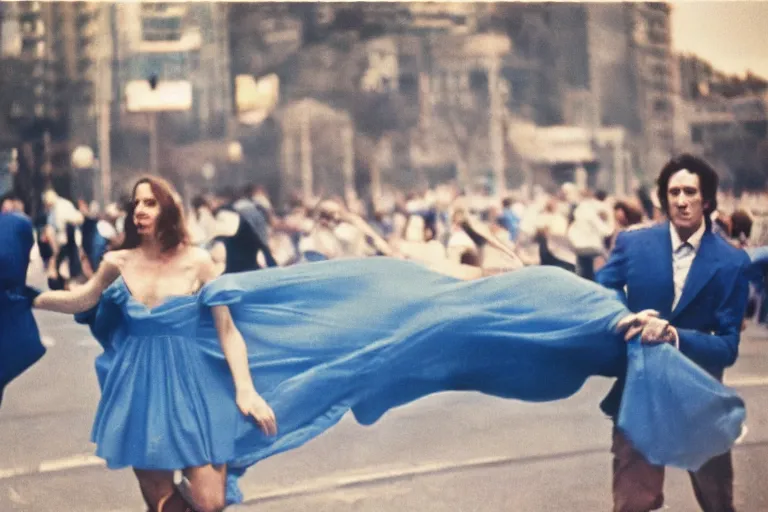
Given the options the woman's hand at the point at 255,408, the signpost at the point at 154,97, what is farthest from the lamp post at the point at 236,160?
the woman's hand at the point at 255,408

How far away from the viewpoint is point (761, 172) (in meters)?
3.54

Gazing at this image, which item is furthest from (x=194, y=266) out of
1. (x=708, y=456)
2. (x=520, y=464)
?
(x=708, y=456)

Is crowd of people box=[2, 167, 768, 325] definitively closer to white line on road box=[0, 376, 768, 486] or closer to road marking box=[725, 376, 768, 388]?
road marking box=[725, 376, 768, 388]

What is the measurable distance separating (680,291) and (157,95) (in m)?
1.90

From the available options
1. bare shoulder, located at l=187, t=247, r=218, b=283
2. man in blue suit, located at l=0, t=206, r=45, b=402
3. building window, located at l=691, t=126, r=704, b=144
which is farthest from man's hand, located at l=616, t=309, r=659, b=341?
man in blue suit, located at l=0, t=206, r=45, b=402

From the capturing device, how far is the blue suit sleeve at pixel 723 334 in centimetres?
324

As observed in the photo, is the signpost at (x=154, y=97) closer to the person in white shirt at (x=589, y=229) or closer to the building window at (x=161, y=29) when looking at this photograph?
the building window at (x=161, y=29)

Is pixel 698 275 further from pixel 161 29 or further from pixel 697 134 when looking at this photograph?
pixel 161 29

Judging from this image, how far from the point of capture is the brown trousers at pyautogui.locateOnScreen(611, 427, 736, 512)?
3.34 metres

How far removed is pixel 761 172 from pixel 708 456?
106cm

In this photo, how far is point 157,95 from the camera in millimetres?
3273

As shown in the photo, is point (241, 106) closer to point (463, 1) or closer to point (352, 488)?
point (463, 1)

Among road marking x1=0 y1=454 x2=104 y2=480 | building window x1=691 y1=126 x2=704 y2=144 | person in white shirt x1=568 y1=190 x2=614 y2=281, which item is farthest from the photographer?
building window x1=691 y1=126 x2=704 y2=144

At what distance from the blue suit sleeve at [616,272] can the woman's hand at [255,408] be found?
1202mm
